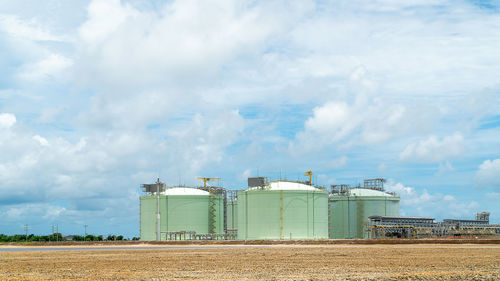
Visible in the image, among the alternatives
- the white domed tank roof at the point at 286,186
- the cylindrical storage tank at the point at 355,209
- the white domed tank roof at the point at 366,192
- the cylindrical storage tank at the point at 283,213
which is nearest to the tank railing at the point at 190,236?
the cylindrical storage tank at the point at 283,213

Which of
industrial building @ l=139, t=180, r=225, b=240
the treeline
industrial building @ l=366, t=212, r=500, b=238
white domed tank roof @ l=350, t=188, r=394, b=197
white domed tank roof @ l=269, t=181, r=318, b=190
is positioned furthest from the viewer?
the treeline

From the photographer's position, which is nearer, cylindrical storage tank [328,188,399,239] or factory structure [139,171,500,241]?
factory structure [139,171,500,241]

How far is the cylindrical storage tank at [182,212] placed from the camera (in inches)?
3797

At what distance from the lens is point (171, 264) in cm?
3888

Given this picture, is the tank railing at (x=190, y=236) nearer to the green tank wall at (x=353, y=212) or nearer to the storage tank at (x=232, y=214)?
the storage tank at (x=232, y=214)

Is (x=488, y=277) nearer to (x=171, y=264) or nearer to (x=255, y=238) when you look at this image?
(x=171, y=264)

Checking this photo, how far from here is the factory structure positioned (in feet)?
282

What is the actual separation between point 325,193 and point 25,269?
192 ft

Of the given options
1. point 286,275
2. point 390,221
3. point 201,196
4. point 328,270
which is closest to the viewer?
point 286,275

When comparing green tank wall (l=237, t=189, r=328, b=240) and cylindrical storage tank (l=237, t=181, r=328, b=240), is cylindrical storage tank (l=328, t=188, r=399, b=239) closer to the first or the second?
cylindrical storage tank (l=237, t=181, r=328, b=240)

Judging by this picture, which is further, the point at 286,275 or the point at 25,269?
the point at 25,269

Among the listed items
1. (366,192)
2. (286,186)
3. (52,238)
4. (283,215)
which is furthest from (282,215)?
(52,238)

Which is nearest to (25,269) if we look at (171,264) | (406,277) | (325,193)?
(171,264)

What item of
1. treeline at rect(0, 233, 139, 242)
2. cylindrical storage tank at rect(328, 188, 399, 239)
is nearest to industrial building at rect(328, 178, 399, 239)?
cylindrical storage tank at rect(328, 188, 399, 239)
